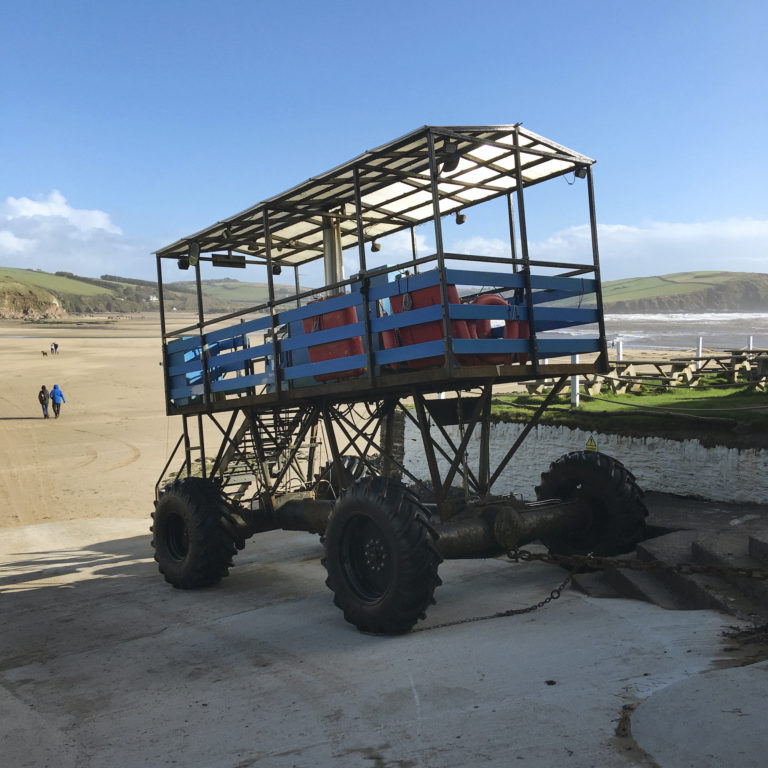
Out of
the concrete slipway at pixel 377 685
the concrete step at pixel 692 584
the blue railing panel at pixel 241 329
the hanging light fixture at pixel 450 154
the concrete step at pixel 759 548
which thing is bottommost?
the concrete slipway at pixel 377 685

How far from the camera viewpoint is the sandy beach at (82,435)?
55.8 feet

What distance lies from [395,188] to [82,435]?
20786 millimetres

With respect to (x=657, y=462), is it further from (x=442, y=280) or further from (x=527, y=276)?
(x=442, y=280)

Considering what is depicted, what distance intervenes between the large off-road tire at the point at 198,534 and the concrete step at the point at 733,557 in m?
5.05

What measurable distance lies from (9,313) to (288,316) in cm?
10347

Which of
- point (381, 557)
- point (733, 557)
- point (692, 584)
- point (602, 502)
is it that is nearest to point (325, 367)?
point (381, 557)

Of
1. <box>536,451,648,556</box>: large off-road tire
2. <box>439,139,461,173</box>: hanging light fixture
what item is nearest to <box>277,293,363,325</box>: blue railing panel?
<box>439,139,461,173</box>: hanging light fixture

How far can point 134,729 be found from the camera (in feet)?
16.0

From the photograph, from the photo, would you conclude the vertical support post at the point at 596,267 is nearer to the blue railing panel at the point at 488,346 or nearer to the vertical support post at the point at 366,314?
the blue railing panel at the point at 488,346

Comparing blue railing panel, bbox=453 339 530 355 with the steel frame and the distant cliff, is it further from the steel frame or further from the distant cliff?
the distant cliff

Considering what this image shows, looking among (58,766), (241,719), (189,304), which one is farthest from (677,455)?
(189,304)

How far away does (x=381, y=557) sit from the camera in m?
6.77

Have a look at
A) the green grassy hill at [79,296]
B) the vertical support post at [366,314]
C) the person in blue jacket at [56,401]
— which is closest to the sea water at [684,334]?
the person in blue jacket at [56,401]

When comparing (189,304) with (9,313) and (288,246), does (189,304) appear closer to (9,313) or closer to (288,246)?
(9,313)
